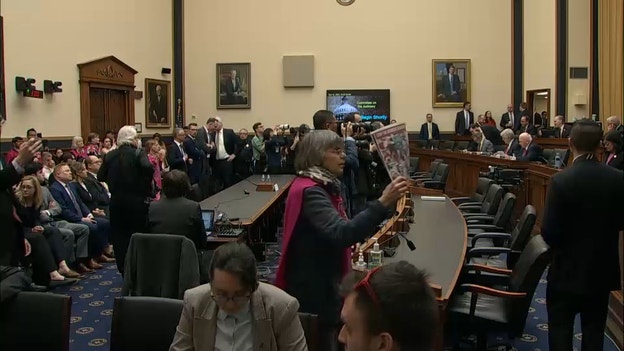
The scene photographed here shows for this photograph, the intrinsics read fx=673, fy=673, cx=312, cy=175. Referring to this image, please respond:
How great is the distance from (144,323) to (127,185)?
3.48 metres

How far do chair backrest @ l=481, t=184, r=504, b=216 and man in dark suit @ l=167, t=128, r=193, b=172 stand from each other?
5.36 meters

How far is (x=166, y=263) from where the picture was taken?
464cm

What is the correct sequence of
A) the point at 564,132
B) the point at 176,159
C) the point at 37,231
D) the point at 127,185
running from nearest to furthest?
the point at 127,185, the point at 37,231, the point at 176,159, the point at 564,132

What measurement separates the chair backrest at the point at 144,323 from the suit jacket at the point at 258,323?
27cm

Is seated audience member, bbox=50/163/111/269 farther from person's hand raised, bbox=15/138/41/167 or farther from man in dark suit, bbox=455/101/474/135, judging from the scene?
man in dark suit, bbox=455/101/474/135

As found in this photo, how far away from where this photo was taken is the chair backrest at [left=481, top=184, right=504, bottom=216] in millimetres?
7480

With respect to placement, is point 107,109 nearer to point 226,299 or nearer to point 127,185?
point 127,185

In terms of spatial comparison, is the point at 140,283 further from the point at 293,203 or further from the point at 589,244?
the point at 589,244

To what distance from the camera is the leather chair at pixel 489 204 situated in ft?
24.6

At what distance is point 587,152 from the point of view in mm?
3629

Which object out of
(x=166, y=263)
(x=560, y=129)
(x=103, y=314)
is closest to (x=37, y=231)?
(x=103, y=314)

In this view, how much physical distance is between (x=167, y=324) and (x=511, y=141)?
10.3m

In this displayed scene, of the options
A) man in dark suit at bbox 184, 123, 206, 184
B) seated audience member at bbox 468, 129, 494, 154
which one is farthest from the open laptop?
seated audience member at bbox 468, 129, 494, 154

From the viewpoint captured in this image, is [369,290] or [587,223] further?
[587,223]
